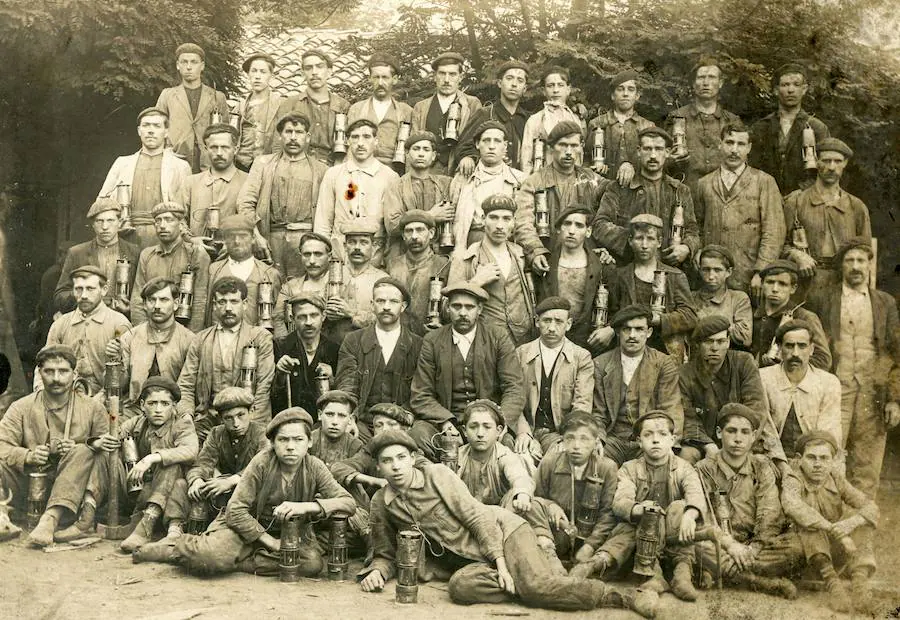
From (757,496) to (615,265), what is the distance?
2.19 metres

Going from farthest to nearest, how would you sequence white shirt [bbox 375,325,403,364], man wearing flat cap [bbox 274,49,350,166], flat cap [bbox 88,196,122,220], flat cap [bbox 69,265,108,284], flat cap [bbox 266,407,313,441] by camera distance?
1. man wearing flat cap [bbox 274,49,350,166]
2. flat cap [bbox 88,196,122,220]
3. flat cap [bbox 69,265,108,284]
4. white shirt [bbox 375,325,403,364]
5. flat cap [bbox 266,407,313,441]

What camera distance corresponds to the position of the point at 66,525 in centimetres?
770

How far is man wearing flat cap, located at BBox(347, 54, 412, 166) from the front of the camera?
9.87 meters

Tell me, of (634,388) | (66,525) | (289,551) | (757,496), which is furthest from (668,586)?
(66,525)

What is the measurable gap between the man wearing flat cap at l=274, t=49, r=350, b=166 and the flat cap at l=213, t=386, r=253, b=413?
2833mm

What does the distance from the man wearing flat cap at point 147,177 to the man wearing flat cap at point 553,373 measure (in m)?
3.27

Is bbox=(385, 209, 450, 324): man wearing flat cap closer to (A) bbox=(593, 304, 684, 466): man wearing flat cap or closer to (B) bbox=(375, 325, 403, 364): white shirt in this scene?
(B) bbox=(375, 325, 403, 364): white shirt

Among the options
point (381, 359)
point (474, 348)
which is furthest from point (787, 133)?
point (381, 359)

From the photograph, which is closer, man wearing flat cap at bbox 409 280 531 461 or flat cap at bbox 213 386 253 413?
flat cap at bbox 213 386 253 413

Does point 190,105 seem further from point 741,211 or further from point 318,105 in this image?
point 741,211

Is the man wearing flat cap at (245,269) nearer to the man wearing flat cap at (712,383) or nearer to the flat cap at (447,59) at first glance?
the flat cap at (447,59)

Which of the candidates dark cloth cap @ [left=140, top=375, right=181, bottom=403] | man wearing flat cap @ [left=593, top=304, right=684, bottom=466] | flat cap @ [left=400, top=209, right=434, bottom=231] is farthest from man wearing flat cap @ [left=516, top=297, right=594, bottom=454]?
dark cloth cap @ [left=140, top=375, right=181, bottom=403]

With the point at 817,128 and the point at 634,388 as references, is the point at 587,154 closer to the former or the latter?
the point at 817,128

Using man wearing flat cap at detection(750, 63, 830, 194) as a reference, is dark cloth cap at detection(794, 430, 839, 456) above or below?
below
